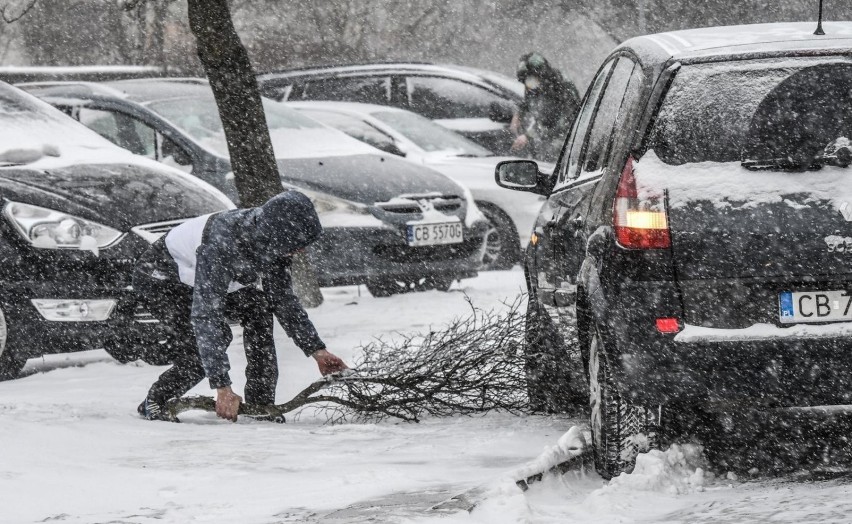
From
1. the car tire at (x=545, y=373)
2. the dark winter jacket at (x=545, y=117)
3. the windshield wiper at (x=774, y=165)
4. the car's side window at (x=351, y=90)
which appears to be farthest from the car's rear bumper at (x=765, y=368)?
the car's side window at (x=351, y=90)

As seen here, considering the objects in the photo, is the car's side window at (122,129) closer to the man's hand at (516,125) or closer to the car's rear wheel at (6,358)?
the car's rear wheel at (6,358)

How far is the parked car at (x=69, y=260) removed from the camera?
7.38m

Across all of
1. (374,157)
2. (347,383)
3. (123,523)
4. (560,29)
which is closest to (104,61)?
(560,29)

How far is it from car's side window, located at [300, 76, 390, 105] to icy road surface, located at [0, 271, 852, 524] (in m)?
7.84

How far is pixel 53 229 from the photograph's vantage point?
7461mm

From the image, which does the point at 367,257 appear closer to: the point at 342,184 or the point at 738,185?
the point at 342,184

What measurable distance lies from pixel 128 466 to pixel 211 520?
94cm

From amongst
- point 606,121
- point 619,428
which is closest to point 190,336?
point 606,121

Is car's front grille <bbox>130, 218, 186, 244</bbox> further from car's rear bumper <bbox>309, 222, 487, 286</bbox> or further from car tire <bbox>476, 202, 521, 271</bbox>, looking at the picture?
car tire <bbox>476, 202, 521, 271</bbox>

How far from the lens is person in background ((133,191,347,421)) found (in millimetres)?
5914

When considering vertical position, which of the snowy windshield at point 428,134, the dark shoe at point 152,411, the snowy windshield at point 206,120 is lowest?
the dark shoe at point 152,411

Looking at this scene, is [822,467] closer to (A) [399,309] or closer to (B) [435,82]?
(A) [399,309]

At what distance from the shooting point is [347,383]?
20.7 feet

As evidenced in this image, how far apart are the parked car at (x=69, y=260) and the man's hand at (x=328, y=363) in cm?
105
